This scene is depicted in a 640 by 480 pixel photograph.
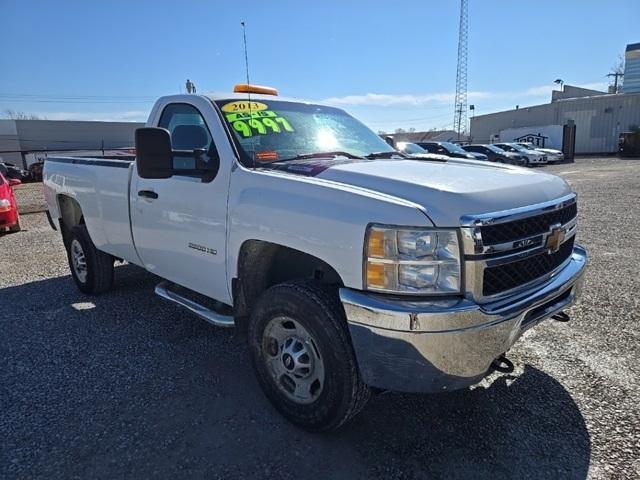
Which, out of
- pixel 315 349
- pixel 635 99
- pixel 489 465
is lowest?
pixel 489 465

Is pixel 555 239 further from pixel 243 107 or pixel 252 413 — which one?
pixel 243 107

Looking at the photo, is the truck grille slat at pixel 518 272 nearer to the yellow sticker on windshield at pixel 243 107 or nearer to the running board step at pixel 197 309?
the running board step at pixel 197 309

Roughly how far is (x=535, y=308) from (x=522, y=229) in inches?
17.7

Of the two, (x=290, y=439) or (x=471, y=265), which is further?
(x=290, y=439)

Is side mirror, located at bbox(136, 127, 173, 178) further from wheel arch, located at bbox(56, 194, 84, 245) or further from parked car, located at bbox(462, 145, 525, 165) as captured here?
parked car, located at bbox(462, 145, 525, 165)

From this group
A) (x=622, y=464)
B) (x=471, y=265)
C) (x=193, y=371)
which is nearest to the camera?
(x=471, y=265)

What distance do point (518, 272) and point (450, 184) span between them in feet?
1.92

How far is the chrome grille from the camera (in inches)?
87.4

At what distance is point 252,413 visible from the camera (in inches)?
117

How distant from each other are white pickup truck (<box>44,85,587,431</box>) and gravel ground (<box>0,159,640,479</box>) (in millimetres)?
305

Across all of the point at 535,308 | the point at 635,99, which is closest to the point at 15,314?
the point at 535,308

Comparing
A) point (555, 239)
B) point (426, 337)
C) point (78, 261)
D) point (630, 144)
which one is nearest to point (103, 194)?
point (78, 261)

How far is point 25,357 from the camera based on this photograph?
3.79 metres

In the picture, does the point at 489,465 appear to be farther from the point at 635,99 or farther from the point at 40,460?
the point at 635,99
